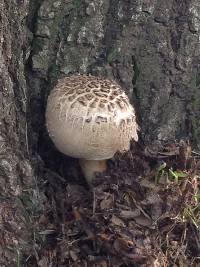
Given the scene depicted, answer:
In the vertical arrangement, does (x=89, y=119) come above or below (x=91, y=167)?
above

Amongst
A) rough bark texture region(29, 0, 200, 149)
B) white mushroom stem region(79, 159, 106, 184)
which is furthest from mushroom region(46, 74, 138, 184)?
rough bark texture region(29, 0, 200, 149)

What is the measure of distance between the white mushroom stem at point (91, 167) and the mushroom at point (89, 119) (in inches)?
6.3

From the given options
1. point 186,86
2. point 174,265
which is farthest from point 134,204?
point 186,86

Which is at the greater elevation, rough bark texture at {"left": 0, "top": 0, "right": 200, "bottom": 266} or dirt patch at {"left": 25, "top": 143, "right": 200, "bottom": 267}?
rough bark texture at {"left": 0, "top": 0, "right": 200, "bottom": 266}

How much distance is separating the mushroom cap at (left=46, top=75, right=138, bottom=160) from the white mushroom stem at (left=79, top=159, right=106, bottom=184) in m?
0.17

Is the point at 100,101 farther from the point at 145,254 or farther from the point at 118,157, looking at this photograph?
the point at 145,254

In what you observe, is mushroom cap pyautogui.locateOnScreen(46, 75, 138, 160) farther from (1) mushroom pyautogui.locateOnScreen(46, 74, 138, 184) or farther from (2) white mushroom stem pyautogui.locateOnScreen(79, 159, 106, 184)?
(2) white mushroom stem pyautogui.locateOnScreen(79, 159, 106, 184)

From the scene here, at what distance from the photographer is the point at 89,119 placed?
2.97 m

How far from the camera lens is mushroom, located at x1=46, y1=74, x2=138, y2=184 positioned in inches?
117

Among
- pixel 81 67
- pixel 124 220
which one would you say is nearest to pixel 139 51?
pixel 81 67

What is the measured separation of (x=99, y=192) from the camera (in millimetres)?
3105

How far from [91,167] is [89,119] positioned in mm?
459

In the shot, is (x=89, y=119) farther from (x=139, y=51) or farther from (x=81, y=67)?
(x=139, y=51)

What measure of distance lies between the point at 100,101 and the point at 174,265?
1.04m
